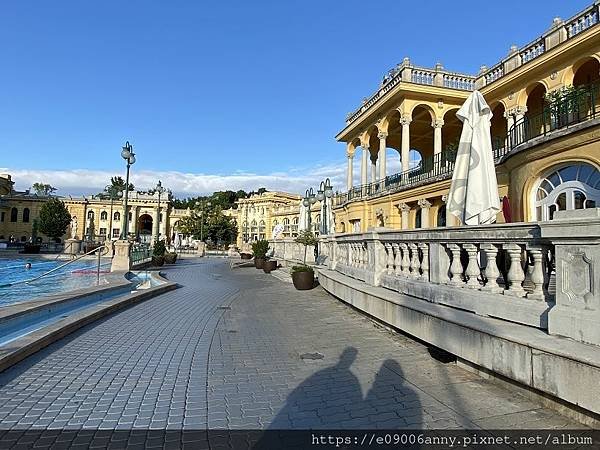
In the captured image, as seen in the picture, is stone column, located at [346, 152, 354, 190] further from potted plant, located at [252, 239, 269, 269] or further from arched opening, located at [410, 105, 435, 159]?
potted plant, located at [252, 239, 269, 269]

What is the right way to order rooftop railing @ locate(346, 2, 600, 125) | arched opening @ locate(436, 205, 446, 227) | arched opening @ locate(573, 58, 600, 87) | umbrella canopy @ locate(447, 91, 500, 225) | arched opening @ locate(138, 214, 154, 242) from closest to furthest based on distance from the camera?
umbrella canopy @ locate(447, 91, 500, 225) → rooftop railing @ locate(346, 2, 600, 125) → arched opening @ locate(573, 58, 600, 87) → arched opening @ locate(436, 205, 446, 227) → arched opening @ locate(138, 214, 154, 242)

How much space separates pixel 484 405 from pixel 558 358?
0.91m

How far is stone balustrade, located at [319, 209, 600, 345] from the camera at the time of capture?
3305mm

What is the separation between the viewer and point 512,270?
4.28 m

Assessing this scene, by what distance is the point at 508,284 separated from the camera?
465 centimetres

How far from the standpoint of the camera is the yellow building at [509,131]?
403 inches

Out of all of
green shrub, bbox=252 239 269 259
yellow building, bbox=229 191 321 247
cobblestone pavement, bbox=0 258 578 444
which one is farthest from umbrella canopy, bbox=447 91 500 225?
yellow building, bbox=229 191 321 247

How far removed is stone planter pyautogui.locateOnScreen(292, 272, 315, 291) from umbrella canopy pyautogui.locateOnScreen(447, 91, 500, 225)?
777 cm

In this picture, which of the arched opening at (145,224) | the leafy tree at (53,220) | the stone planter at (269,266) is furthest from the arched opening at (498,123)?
the arched opening at (145,224)

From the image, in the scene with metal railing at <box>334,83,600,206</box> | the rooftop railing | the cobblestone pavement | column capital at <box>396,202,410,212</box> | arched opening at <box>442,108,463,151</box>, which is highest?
the rooftop railing

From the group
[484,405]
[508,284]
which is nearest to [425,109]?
[508,284]

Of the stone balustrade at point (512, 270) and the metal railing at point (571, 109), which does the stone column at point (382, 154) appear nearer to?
the metal railing at point (571, 109)

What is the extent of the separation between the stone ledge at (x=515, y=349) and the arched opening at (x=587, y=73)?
1486 centimetres

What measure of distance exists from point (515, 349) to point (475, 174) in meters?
3.59
